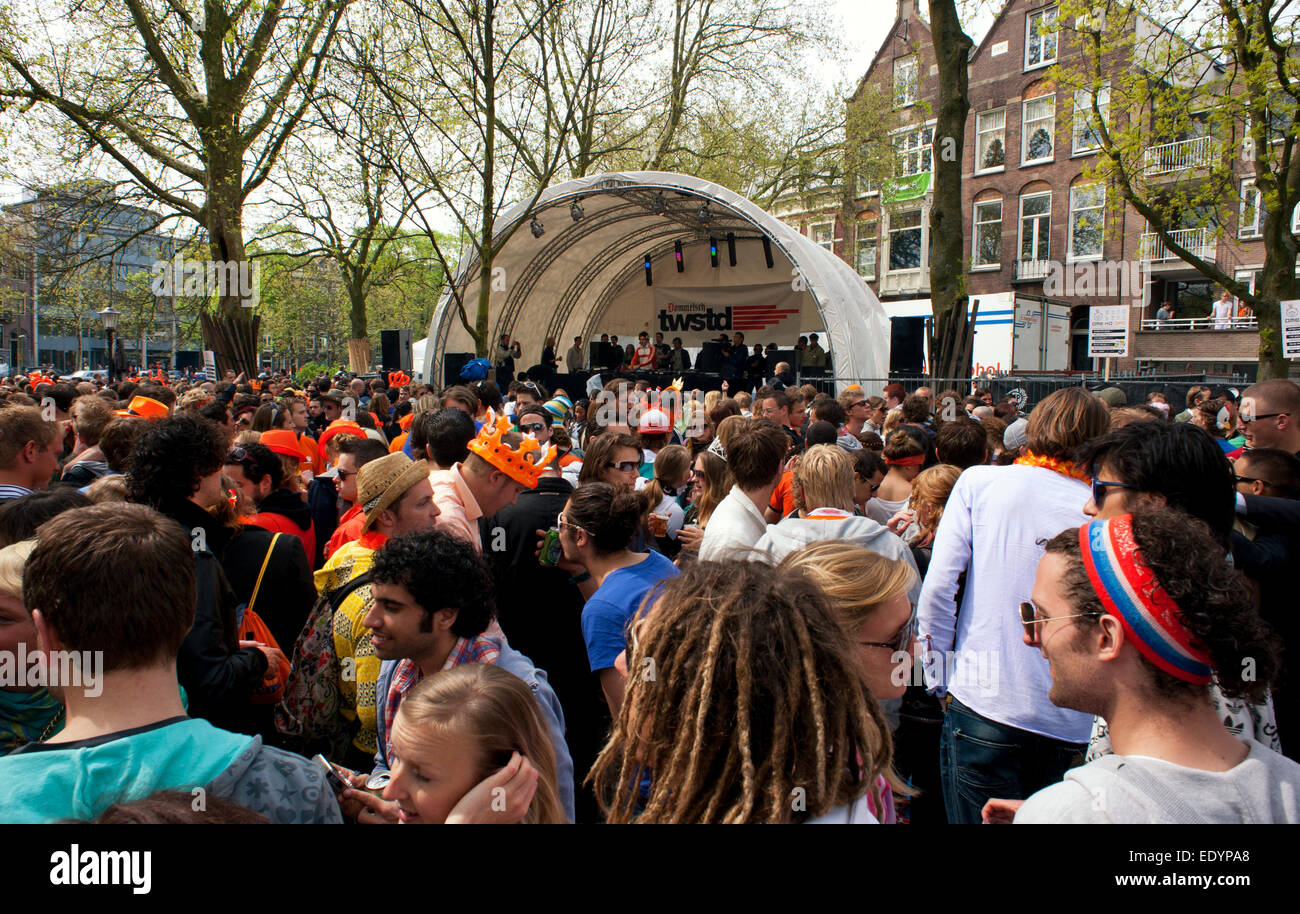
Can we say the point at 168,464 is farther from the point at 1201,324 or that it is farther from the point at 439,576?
the point at 1201,324

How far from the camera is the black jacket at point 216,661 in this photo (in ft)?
8.07

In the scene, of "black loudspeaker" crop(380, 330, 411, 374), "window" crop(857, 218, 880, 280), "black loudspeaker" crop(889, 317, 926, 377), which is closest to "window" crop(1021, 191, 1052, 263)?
"window" crop(857, 218, 880, 280)

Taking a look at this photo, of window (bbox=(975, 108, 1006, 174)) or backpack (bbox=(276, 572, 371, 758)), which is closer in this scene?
backpack (bbox=(276, 572, 371, 758))

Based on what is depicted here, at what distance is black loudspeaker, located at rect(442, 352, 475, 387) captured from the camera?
19.5m

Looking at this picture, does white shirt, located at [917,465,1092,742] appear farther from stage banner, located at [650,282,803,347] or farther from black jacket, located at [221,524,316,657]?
stage banner, located at [650,282,803,347]

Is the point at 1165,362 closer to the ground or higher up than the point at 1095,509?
higher up

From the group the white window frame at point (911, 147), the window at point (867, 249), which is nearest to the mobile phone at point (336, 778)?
the white window frame at point (911, 147)

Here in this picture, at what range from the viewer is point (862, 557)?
2.19 meters

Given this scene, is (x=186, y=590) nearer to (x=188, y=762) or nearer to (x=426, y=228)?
(x=188, y=762)

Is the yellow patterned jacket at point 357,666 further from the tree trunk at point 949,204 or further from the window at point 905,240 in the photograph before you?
the window at point 905,240

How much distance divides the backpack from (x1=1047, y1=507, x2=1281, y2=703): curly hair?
2.12 meters
